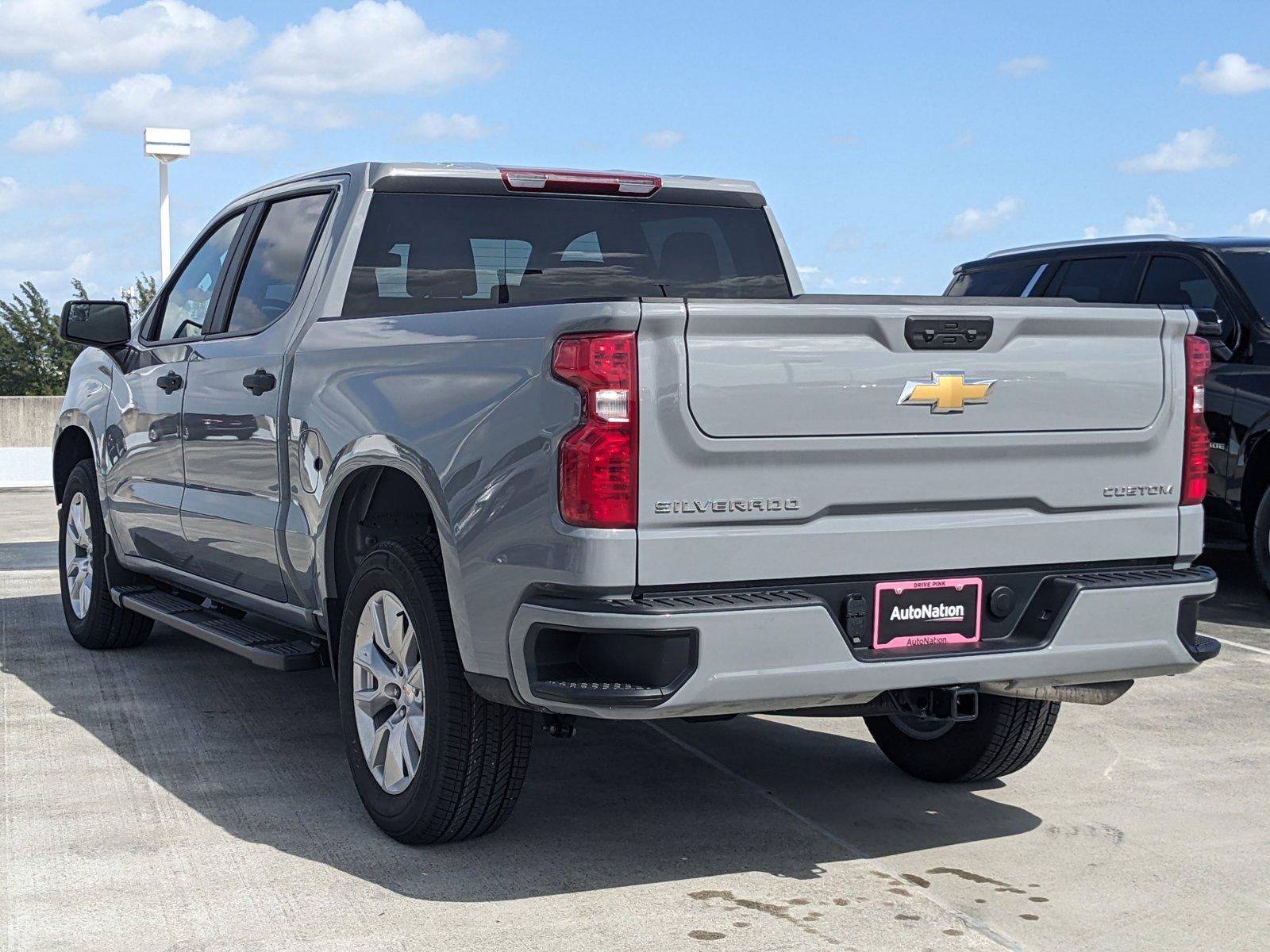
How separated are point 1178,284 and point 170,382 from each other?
20.2 ft

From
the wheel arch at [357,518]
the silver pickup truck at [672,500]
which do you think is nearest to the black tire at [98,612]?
the silver pickup truck at [672,500]

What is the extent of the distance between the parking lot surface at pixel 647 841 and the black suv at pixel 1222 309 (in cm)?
266

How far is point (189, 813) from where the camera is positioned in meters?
5.00

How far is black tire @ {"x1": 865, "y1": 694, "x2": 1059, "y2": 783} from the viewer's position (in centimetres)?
519

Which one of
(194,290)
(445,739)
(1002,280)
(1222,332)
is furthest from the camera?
(1002,280)

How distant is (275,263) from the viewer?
599 centimetres

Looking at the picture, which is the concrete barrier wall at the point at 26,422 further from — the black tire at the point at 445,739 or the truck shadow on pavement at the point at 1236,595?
the black tire at the point at 445,739

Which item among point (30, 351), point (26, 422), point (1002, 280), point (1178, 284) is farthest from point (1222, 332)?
point (30, 351)

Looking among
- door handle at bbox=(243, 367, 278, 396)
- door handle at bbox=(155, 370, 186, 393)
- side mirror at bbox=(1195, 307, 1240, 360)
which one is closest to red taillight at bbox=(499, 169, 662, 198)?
door handle at bbox=(243, 367, 278, 396)

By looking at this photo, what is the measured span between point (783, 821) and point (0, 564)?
7.93 meters

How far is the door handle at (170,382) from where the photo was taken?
641cm

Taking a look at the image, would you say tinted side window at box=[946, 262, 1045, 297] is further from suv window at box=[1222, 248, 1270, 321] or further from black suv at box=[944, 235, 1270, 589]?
suv window at box=[1222, 248, 1270, 321]

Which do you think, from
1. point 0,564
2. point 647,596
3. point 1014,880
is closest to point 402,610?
point 647,596

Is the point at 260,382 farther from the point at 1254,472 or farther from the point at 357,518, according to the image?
the point at 1254,472
